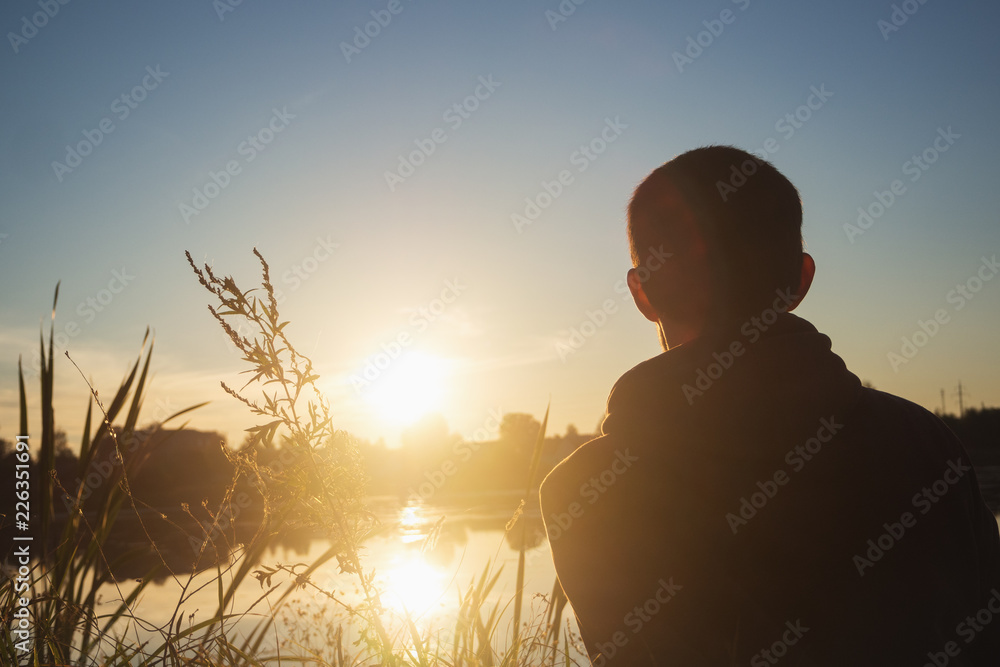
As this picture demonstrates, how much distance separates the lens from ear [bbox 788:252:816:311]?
1439mm

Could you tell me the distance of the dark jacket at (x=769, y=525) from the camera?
121 cm

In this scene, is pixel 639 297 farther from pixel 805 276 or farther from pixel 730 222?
pixel 805 276

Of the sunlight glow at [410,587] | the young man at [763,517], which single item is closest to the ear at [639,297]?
the young man at [763,517]

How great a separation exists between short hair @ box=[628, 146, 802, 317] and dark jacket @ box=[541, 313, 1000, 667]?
0.12 m

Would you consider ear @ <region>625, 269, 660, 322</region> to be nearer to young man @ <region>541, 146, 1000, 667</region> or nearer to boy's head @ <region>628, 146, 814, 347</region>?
boy's head @ <region>628, 146, 814, 347</region>

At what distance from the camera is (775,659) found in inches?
47.4

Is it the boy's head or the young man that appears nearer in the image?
the young man

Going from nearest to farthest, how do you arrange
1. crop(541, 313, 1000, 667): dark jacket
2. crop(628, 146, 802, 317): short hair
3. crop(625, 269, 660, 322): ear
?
crop(541, 313, 1000, 667): dark jacket, crop(628, 146, 802, 317): short hair, crop(625, 269, 660, 322): ear

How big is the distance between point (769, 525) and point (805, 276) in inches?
23.8

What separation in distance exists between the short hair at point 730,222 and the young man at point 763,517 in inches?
0.4

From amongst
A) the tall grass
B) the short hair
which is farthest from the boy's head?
the tall grass

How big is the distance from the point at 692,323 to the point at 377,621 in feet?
3.06

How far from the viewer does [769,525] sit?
1.24 meters

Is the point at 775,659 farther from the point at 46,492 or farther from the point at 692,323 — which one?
the point at 46,492
